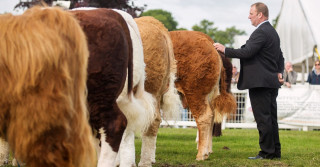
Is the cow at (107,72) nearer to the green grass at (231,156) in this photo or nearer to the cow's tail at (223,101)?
the green grass at (231,156)

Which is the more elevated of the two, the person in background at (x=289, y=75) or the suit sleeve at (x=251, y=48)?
the suit sleeve at (x=251, y=48)

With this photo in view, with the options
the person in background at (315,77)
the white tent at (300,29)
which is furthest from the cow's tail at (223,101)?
the white tent at (300,29)

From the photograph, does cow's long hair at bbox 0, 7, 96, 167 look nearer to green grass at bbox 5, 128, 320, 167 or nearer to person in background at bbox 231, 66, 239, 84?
green grass at bbox 5, 128, 320, 167

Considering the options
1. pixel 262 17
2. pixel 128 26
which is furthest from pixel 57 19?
pixel 262 17

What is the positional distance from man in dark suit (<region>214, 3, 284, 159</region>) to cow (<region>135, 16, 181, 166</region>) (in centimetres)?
125

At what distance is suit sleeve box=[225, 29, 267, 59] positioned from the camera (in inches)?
285

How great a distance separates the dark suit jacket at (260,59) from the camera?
290 inches

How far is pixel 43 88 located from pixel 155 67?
10.1ft

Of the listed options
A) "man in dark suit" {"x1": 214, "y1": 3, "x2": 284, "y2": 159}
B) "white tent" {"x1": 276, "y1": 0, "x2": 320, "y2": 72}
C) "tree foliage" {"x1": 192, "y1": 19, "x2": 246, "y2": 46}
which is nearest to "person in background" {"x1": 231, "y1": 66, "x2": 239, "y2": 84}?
"white tent" {"x1": 276, "y1": 0, "x2": 320, "y2": 72}

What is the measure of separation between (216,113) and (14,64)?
6460mm

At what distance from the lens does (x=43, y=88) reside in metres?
2.53

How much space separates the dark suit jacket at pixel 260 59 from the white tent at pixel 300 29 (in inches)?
610

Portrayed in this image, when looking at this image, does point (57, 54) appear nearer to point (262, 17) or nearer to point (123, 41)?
point (123, 41)

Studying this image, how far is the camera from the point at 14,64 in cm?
254
